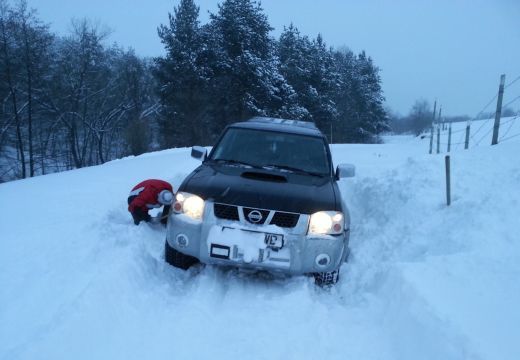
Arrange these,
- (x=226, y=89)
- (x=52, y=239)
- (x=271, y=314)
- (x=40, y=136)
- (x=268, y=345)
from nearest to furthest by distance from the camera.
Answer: (x=268, y=345), (x=271, y=314), (x=52, y=239), (x=226, y=89), (x=40, y=136)

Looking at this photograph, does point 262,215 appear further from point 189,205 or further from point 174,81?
point 174,81

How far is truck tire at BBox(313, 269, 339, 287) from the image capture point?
3996mm

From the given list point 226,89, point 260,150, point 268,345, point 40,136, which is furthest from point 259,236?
point 40,136

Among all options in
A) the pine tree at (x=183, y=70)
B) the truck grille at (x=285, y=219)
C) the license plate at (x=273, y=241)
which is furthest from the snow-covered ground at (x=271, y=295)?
the pine tree at (x=183, y=70)

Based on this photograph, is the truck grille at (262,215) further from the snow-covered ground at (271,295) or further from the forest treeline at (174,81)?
the forest treeline at (174,81)

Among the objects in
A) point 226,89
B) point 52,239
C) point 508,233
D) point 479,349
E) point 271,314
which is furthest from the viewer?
point 226,89

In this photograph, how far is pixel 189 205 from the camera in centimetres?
384

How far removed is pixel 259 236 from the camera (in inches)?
142

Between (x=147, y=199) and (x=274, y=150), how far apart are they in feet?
5.61

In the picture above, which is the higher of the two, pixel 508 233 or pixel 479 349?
pixel 508 233

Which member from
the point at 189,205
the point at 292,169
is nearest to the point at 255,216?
the point at 189,205

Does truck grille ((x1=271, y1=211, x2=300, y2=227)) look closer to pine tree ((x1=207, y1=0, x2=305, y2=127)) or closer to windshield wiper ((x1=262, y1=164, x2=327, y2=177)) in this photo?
windshield wiper ((x1=262, y1=164, x2=327, y2=177))

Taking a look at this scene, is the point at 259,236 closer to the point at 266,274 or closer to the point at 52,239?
the point at 266,274

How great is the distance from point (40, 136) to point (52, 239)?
Result: 36607 millimetres
